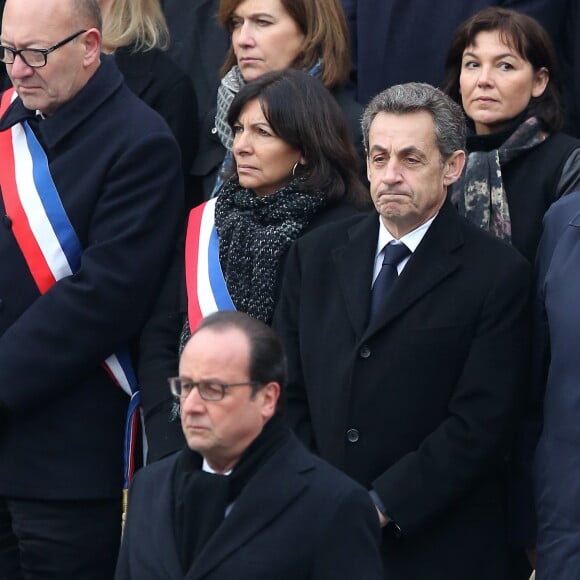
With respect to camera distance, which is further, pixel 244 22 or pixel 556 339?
pixel 244 22

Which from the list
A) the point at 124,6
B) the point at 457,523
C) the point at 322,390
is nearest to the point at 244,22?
the point at 124,6

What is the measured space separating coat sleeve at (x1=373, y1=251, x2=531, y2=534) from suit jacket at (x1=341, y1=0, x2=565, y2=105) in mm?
1634

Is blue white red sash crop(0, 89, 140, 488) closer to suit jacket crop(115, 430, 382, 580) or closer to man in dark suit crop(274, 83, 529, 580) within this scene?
man in dark suit crop(274, 83, 529, 580)

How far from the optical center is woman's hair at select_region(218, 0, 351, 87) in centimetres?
598

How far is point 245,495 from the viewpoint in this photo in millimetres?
3939

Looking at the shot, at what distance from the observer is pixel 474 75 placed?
5652mm

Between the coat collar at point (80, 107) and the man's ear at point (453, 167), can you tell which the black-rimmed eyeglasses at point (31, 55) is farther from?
the man's ear at point (453, 167)

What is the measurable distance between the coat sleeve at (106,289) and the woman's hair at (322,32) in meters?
0.77

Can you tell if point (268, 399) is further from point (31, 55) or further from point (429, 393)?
point (31, 55)

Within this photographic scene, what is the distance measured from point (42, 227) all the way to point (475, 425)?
1589 mm

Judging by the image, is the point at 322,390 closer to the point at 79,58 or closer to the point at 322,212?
the point at 322,212

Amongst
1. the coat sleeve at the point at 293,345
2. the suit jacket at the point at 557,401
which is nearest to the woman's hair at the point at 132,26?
the coat sleeve at the point at 293,345

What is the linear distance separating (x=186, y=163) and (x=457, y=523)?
202 cm

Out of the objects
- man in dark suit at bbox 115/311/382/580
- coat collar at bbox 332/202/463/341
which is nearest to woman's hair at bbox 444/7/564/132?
coat collar at bbox 332/202/463/341
